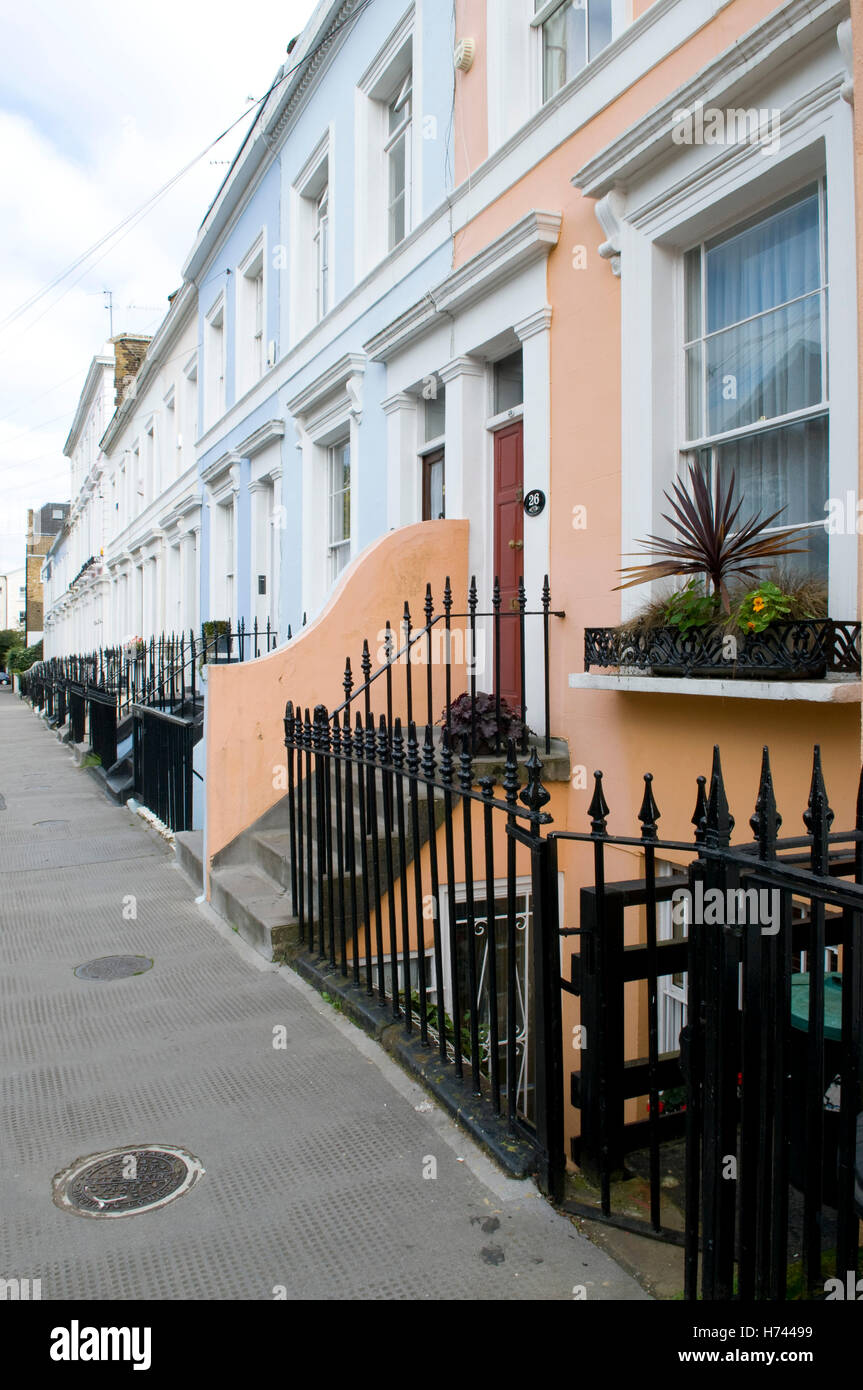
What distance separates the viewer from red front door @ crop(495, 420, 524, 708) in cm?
722

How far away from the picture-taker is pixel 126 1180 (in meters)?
3.21

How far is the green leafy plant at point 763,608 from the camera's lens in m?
4.12

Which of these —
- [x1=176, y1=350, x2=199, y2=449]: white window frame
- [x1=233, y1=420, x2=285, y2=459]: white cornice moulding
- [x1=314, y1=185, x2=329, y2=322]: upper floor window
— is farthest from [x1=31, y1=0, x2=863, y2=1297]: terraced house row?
[x1=176, y1=350, x2=199, y2=449]: white window frame

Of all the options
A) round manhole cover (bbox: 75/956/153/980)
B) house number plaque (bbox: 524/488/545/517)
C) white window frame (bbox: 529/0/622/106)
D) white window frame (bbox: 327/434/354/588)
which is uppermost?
white window frame (bbox: 529/0/622/106)

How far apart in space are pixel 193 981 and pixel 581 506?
3.69m

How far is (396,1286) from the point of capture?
2.61 meters

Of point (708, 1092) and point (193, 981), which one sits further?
point (193, 981)

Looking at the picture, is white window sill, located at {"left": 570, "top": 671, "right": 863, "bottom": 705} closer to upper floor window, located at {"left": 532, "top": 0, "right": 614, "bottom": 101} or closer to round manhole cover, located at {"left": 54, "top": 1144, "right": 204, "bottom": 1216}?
round manhole cover, located at {"left": 54, "top": 1144, "right": 204, "bottom": 1216}

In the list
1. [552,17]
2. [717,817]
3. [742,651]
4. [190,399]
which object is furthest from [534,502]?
[190,399]

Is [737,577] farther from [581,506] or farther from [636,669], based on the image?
[581,506]

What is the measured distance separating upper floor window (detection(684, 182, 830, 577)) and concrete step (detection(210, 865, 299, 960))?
3.46 m

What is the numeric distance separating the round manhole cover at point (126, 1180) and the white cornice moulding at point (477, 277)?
5713 millimetres
